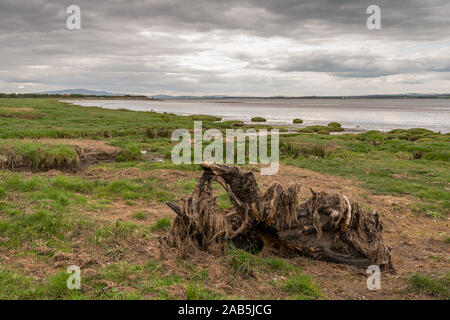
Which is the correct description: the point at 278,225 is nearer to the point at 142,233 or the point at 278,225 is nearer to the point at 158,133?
the point at 142,233

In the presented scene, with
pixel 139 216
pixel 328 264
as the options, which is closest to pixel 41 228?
pixel 139 216

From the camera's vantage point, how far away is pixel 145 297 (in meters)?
5.72

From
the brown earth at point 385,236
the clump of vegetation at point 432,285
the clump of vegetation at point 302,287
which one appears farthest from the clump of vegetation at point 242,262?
the clump of vegetation at point 432,285

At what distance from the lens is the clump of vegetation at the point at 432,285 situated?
20.6 ft

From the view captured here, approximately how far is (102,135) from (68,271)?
23.4m

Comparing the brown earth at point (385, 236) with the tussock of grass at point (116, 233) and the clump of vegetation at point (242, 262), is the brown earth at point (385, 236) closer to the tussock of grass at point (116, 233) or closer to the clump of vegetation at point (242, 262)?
the clump of vegetation at point (242, 262)

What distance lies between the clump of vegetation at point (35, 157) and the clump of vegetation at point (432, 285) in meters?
15.1

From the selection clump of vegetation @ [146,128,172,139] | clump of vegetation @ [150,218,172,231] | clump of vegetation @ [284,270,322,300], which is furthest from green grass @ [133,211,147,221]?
clump of vegetation @ [146,128,172,139]

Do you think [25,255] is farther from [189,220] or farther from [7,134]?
[7,134]

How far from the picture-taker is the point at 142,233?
28.4 ft

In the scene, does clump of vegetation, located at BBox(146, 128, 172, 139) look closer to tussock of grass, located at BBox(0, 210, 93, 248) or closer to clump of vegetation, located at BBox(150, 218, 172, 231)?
clump of vegetation, located at BBox(150, 218, 172, 231)

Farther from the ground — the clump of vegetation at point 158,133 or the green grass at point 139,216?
the clump of vegetation at point 158,133

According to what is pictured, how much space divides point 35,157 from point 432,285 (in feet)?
52.6
